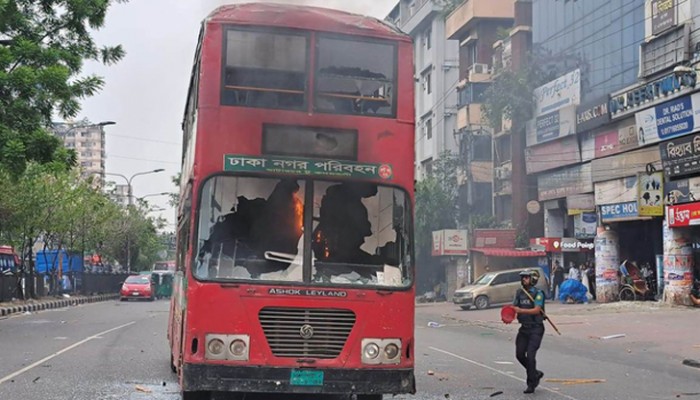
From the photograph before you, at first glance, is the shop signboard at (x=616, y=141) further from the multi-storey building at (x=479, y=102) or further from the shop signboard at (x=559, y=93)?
the multi-storey building at (x=479, y=102)

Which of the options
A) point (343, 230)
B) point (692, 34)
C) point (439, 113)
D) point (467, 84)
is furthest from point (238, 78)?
point (439, 113)

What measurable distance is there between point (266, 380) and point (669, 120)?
25463 millimetres

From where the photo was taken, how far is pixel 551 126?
40.0 metres

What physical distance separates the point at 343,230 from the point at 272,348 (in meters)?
1.29

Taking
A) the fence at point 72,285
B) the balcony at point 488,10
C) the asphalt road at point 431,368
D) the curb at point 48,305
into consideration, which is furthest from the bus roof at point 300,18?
the balcony at point 488,10

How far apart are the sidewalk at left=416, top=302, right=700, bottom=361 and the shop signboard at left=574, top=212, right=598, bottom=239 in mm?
3843

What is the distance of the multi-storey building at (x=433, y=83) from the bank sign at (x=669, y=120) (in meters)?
25.5

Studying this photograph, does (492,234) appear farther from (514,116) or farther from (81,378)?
(81,378)

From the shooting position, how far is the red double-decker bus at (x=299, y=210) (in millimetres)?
8023

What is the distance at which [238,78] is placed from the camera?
8.38 m

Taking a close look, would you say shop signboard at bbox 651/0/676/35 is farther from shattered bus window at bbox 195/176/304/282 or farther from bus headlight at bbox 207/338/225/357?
bus headlight at bbox 207/338/225/357

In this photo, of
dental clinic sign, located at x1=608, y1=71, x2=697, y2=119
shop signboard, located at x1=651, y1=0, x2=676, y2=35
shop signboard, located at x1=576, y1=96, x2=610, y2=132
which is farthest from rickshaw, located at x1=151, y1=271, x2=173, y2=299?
shop signboard, located at x1=651, y1=0, x2=676, y2=35

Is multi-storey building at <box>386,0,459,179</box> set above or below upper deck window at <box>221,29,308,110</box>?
above

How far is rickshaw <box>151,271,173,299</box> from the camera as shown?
50.2 metres
